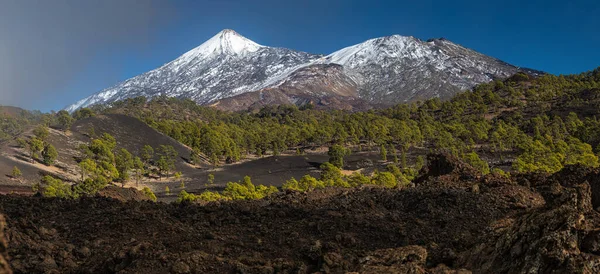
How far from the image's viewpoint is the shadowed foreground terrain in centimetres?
506

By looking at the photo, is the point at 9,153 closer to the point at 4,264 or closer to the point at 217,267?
the point at 217,267

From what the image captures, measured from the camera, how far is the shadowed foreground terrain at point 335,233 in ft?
16.6

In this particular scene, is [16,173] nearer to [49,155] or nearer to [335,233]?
[49,155]

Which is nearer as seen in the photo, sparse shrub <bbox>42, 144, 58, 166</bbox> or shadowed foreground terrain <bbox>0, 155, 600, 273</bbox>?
shadowed foreground terrain <bbox>0, 155, 600, 273</bbox>

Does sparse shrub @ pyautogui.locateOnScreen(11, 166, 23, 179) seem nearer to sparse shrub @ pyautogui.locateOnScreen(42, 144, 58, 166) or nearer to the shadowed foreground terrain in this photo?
sparse shrub @ pyautogui.locateOnScreen(42, 144, 58, 166)

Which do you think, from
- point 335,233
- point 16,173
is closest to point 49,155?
point 16,173

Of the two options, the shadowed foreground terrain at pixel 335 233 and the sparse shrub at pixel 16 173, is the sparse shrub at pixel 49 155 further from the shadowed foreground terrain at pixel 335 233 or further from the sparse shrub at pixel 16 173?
the shadowed foreground terrain at pixel 335 233

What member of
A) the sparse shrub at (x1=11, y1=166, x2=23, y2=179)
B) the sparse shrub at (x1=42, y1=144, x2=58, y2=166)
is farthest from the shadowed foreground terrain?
the sparse shrub at (x1=42, y1=144, x2=58, y2=166)

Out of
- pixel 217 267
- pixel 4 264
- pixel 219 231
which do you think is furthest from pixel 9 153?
pixel 4 264

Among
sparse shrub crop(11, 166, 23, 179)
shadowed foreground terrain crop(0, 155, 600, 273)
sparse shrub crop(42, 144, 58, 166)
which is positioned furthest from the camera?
sparse shrub crop(42, 144, 58, 166)

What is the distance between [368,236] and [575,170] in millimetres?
10504

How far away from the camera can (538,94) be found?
103062mm

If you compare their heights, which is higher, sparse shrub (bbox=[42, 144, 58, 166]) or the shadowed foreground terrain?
sparse shrub (bbox=[42, 144, 58, 166])

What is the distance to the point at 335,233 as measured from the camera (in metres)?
9.98
